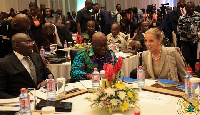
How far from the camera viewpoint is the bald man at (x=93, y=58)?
3779 millimetres

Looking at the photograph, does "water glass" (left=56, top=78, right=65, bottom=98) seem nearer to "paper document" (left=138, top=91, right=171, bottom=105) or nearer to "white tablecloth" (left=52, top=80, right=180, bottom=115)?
"white tablecloth" (left=52, top=80, right=180, bottom=115)

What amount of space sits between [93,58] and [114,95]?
5.43 feet

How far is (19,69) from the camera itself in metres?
3.26

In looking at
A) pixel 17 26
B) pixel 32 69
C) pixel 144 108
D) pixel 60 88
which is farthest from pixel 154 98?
pixel 17 26

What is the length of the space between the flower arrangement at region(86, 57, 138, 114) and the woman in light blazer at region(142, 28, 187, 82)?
4.69ft

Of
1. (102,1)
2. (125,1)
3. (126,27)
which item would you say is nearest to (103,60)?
(126,27)

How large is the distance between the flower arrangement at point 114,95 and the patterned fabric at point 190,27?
4.50 m

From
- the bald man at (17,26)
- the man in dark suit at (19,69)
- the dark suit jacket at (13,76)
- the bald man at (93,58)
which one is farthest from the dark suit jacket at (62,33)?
the dark suit jacket at (13,76)

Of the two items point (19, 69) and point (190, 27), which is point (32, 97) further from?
point (190, 27)

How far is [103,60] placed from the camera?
153 inches

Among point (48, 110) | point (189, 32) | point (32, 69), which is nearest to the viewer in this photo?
point (48, 110)

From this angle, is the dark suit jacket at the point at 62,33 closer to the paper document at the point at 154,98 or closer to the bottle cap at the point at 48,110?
the paper document at the point at 154,98

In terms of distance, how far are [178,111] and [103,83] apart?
2.05ft

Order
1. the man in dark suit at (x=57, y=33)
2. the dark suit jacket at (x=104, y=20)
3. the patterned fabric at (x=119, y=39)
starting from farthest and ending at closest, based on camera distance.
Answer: the dark suit jacket at (x=104, y=20)
the patterned fabric at (x=119, y=39)
the man in dark suit at (x=57, y=33)
